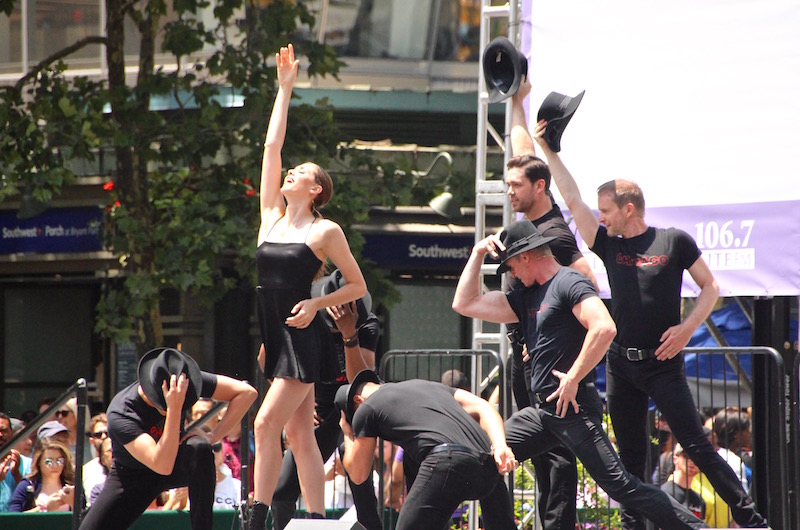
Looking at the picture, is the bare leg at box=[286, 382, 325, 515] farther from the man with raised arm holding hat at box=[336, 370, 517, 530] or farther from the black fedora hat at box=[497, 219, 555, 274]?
the black fedora hat at box=[497, 219, 555, 274]

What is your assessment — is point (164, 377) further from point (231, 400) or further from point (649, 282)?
point (649, 282)

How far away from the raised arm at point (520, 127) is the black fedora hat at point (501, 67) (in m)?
0.06

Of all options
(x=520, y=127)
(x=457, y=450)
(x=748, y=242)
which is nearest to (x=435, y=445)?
(x=457, y=450)

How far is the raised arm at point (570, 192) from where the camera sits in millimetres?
6789

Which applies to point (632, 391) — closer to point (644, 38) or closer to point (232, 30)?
point (644, 38)

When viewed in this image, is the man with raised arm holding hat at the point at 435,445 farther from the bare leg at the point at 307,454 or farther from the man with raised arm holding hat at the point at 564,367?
the bare leg at the point at 307,454

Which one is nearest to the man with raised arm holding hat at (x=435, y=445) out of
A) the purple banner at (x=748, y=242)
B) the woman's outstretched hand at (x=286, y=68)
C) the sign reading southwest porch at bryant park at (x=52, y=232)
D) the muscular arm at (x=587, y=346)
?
the muscular arm at (x=587, y=346)

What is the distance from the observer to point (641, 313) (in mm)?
6676

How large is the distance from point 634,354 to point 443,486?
1.37 m

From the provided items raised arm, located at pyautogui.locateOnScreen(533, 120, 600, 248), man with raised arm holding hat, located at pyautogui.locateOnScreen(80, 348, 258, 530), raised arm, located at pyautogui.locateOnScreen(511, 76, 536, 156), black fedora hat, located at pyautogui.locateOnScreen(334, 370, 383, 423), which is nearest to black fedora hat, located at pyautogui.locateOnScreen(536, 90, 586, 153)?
raised arm, located at pyautogui.locateOnScreen(533, 120, 600, 248)

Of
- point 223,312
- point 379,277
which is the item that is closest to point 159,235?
point 379,277

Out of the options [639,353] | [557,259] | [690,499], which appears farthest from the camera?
[690,499]

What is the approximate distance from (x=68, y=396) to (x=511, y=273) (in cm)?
330

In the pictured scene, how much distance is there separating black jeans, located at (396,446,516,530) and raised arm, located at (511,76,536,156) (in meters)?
2.03
